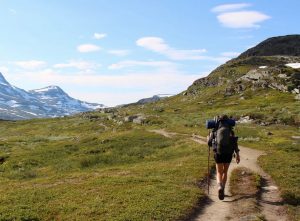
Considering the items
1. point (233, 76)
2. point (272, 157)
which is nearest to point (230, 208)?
Result: point (272, 157)

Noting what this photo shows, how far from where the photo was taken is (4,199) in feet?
82.3

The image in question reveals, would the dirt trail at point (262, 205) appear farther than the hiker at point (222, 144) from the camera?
No

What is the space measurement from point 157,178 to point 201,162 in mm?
8088

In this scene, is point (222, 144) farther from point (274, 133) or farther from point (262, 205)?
point (274, 133)

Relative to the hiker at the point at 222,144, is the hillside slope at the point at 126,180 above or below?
below

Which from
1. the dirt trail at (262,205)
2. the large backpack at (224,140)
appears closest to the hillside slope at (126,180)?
the dirt trail at (262,205)

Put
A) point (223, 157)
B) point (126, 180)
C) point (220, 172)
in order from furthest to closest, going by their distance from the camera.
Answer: point (126, 180) → point (220, 172) → point (223, 157)

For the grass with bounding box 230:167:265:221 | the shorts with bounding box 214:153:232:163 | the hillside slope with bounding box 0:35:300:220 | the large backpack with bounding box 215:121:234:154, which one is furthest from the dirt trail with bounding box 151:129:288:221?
the large backpack with bounding box 215:121:234:154

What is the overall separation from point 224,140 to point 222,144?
0.82 ft

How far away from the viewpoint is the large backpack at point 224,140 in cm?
2294

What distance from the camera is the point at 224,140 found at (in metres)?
22.9

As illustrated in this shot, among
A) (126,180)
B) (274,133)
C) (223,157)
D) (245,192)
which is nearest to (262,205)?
(245,192)

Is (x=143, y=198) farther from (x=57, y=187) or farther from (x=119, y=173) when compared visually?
(x=119, y=173)

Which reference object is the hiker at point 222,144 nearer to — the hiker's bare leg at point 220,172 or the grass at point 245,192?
the hiker's bare leg at point 220,172
